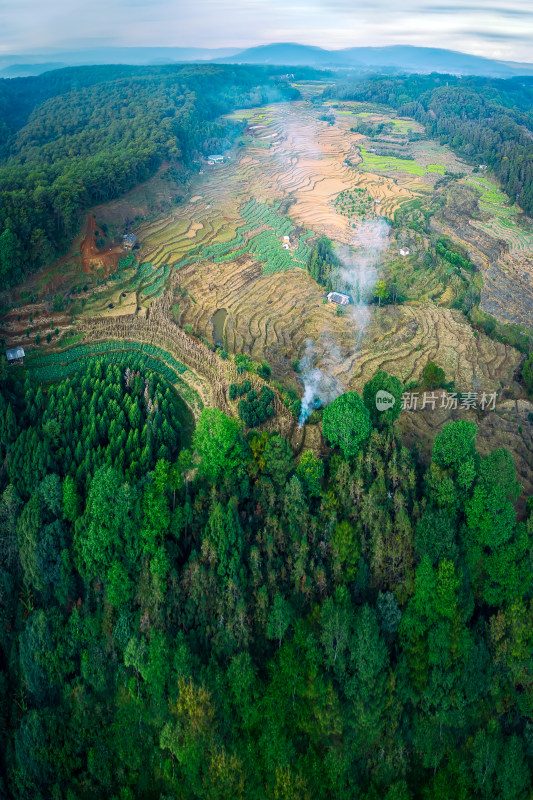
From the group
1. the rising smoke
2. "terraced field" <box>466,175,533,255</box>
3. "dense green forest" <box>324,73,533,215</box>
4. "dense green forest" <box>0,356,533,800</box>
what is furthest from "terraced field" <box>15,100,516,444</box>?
"dense green forest" <box>324,73,533,215</box>

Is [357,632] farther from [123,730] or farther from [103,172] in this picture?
[103,172]

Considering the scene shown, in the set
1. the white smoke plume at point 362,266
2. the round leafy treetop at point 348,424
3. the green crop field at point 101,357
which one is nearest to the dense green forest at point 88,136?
the green crop field at point 101,357

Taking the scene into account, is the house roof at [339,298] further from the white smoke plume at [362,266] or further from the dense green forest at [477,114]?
the dense green forest at [477,114]

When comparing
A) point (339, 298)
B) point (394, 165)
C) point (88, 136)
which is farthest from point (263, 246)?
point (394, 165)

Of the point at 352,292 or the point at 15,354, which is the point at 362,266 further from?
the point at 15,354

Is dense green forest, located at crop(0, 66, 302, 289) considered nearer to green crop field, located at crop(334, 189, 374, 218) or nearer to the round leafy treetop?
green crop field, located at crop(334, 189, 374, 218)
